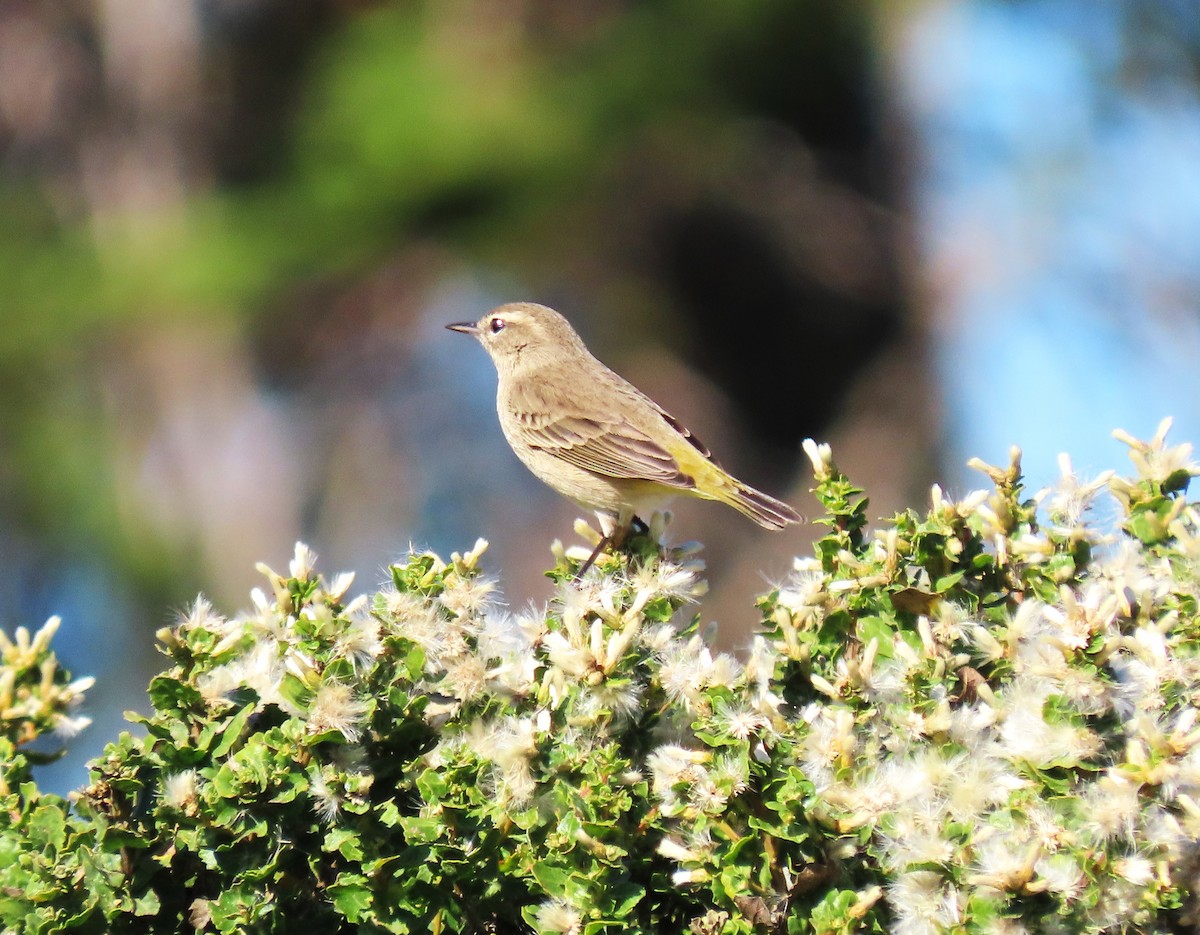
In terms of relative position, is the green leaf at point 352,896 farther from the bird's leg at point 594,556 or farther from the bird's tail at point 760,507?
the bird's tail at point 760,507

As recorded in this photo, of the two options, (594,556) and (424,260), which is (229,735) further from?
(424,260)

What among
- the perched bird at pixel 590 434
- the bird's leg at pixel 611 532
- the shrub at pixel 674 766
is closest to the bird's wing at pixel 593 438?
the perched bird at pixel 590 434

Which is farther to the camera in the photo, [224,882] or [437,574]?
[437,574]

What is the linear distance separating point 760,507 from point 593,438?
0.96 m

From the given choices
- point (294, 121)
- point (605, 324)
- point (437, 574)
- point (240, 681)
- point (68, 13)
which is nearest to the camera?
point (240, 681)

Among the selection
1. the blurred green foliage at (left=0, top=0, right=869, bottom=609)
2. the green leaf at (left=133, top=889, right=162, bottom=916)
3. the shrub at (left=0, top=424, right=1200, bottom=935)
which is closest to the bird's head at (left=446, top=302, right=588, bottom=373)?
the shrub at (left=0, top=424, right=1200, bottom=935)

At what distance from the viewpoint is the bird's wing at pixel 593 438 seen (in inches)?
219

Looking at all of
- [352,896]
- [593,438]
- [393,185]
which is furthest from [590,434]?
[393,185]

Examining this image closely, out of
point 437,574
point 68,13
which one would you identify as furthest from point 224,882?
point 68,13

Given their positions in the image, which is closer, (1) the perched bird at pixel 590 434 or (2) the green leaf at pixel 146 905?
(2) the green leaf at pixel 146 905

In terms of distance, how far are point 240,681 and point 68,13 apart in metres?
13.4

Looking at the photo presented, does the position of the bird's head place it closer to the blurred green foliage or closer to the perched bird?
the perched bird

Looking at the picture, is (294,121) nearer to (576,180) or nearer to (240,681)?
(576,180)

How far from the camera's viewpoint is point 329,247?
481 inches
